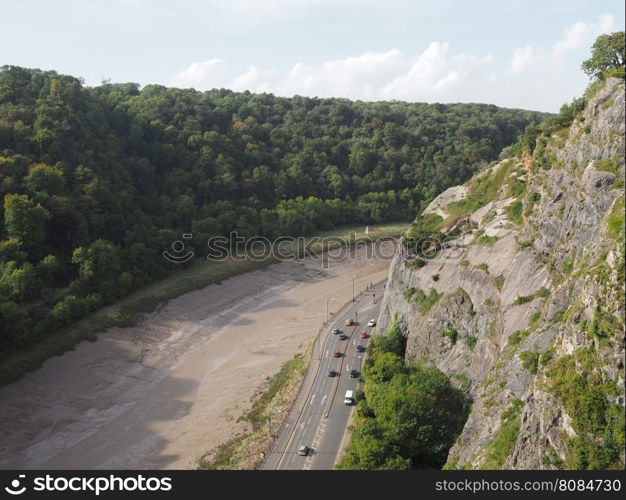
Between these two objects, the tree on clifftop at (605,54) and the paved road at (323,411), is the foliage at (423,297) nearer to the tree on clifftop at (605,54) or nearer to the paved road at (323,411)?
the paved road at (323,411)

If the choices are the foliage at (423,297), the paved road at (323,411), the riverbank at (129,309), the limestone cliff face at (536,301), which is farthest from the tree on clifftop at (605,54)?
the riverbank at (129,309)

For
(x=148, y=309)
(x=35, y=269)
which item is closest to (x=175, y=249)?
(x=148, y=309)

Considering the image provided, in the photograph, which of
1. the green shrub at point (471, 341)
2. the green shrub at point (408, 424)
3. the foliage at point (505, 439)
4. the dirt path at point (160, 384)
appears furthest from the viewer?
the dirt path at point (160, 384)

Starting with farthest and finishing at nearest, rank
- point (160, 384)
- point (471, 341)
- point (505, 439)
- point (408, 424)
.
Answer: point (160, 384)
point (471, 341)
point (408, 424)
point (505, 439)

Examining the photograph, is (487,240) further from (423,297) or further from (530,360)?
(530,360)

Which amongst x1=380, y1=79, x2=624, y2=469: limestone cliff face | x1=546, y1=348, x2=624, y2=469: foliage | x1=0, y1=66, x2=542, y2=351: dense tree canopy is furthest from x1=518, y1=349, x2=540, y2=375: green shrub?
x1=0, y1=66, x2=542, y2=351: dense tree canopy

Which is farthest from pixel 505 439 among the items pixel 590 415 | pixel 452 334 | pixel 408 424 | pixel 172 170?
Answer: pixel 172 170
